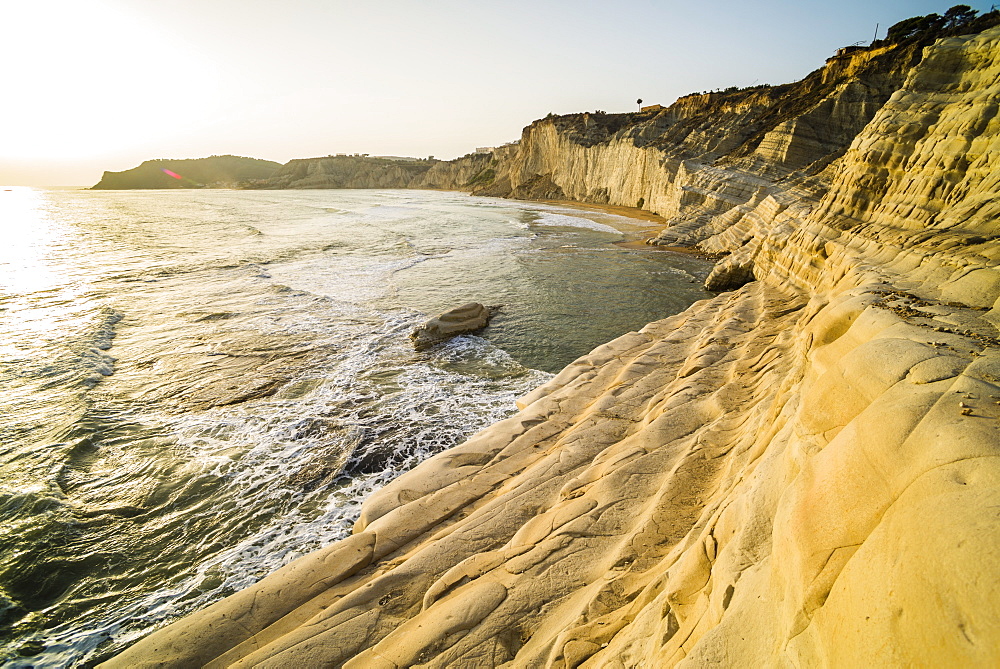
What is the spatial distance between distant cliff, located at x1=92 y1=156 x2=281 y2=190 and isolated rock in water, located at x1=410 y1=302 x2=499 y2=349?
125 metres

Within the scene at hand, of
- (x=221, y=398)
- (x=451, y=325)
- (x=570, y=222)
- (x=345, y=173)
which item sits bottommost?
(x=221, y=398)

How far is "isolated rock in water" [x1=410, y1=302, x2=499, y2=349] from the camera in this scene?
11.4 metres

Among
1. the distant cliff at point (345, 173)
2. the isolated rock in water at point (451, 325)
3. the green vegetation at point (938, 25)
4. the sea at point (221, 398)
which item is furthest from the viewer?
the distant cliff at point (345, 173)

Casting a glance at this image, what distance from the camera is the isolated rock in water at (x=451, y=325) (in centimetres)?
1139

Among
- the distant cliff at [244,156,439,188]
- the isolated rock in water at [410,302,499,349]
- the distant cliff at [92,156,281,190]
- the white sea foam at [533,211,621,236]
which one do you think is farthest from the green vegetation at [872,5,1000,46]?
the distant cliff at [92,156,281,190]

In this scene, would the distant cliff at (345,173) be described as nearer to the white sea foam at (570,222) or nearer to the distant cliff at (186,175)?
the distant cliff at (186,175)

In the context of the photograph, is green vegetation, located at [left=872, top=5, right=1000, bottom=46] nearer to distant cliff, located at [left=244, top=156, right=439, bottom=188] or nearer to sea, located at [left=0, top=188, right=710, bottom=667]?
sea, located at [left=0, top=188, right=710, bottom=667]

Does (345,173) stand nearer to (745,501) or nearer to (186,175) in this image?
(186,175)

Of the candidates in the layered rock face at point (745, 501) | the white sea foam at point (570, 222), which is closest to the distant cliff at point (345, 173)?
the white sea foam at point (570, 222)

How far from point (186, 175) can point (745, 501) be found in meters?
158

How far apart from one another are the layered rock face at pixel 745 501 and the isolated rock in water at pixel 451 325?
4317 mm

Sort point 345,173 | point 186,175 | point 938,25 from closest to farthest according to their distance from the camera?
point 938,25, point 345,173, point 186,175

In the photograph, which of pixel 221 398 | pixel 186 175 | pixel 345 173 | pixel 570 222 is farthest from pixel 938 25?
pixel 186 175

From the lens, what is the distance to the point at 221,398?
28.3ft
